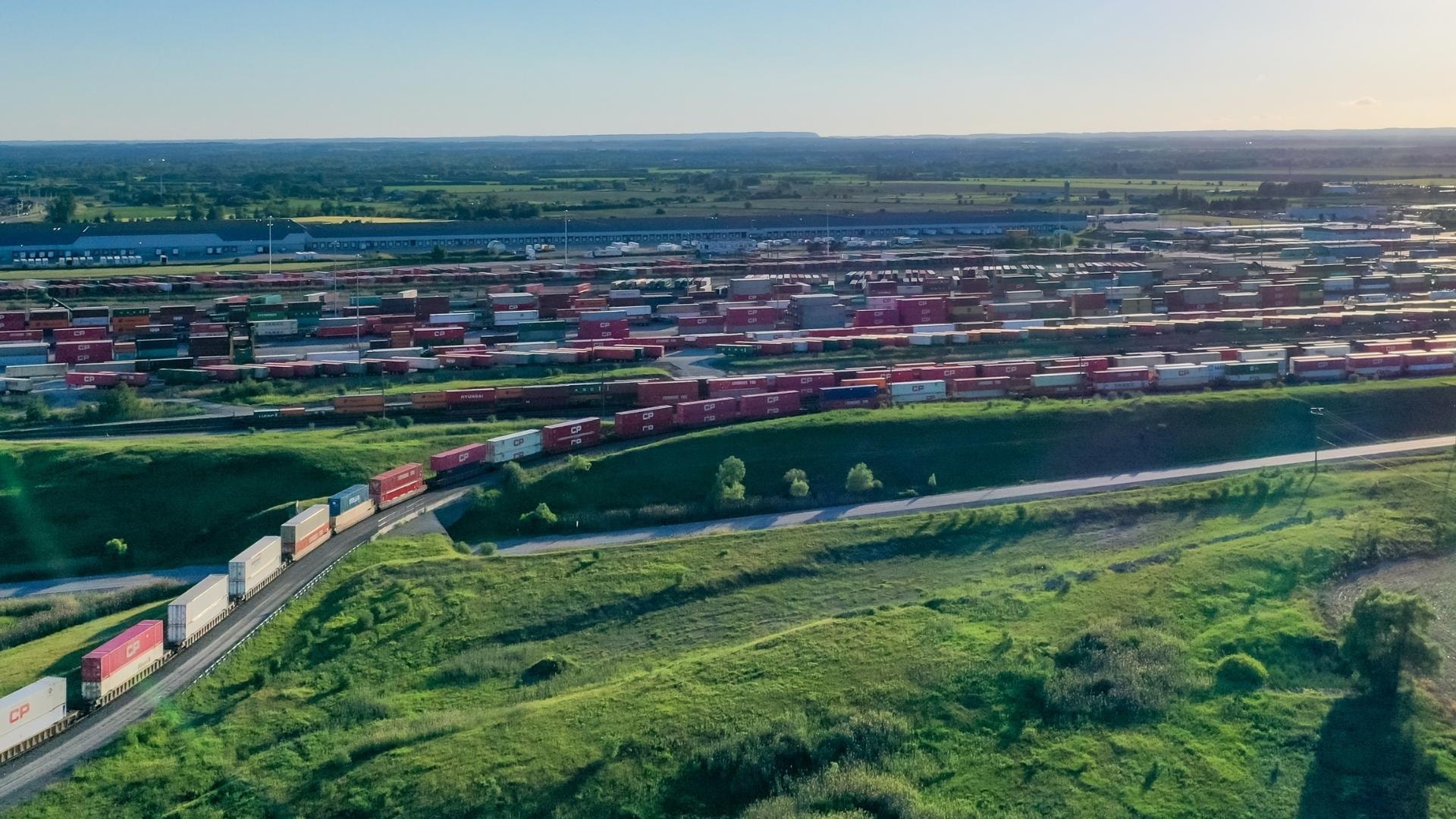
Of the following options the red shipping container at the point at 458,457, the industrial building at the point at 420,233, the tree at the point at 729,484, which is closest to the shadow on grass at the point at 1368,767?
the tree at the point at 729,484

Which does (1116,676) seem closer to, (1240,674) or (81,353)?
(1240,674)

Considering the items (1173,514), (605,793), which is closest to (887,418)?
(1173,514)

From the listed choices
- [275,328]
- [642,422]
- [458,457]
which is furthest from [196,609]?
[275,328]

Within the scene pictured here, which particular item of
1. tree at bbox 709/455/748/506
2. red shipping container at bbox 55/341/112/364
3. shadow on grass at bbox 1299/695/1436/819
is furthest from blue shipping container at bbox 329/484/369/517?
red shipping container at bbox 55/341/112/364

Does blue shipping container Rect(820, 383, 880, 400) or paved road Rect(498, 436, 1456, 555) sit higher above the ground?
blue shipping container Rect(820, 383, 880, 400)

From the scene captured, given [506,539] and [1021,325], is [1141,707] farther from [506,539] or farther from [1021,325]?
[1021,325]

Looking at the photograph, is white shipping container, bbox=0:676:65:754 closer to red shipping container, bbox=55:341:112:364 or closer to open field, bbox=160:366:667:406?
open field, bbox=160:366:667:406

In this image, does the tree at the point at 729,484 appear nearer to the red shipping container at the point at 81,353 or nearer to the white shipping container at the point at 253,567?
the white shipping container at the point at 253,567
